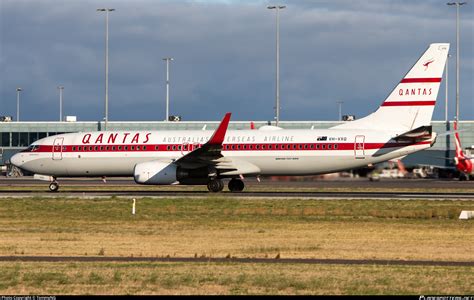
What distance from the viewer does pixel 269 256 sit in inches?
915

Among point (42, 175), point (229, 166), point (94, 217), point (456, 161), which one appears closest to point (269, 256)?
point (94, 217)

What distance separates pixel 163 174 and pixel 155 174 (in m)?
0.44

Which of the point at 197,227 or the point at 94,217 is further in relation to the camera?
the point at 94,217

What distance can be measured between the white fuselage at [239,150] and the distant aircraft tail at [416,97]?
1.60 meters

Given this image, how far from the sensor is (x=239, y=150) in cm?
5291

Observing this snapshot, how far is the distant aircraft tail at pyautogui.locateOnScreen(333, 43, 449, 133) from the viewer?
174ft

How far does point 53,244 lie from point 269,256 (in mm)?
6724

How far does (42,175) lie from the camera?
58.4 metres

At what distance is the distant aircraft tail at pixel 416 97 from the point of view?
5316 cm

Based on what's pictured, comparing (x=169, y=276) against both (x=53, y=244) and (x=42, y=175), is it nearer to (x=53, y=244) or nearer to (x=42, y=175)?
(x=53, y=244)

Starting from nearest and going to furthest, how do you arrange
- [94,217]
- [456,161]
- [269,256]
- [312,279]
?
[312,279], [269,256], [94,217], [456,161]

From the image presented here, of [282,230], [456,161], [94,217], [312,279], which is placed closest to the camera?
[312,279]

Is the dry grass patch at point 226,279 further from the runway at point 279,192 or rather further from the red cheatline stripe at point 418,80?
the red cheatline stripe at point 418,80

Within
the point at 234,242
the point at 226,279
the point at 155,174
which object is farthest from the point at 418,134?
the point at 226,279
